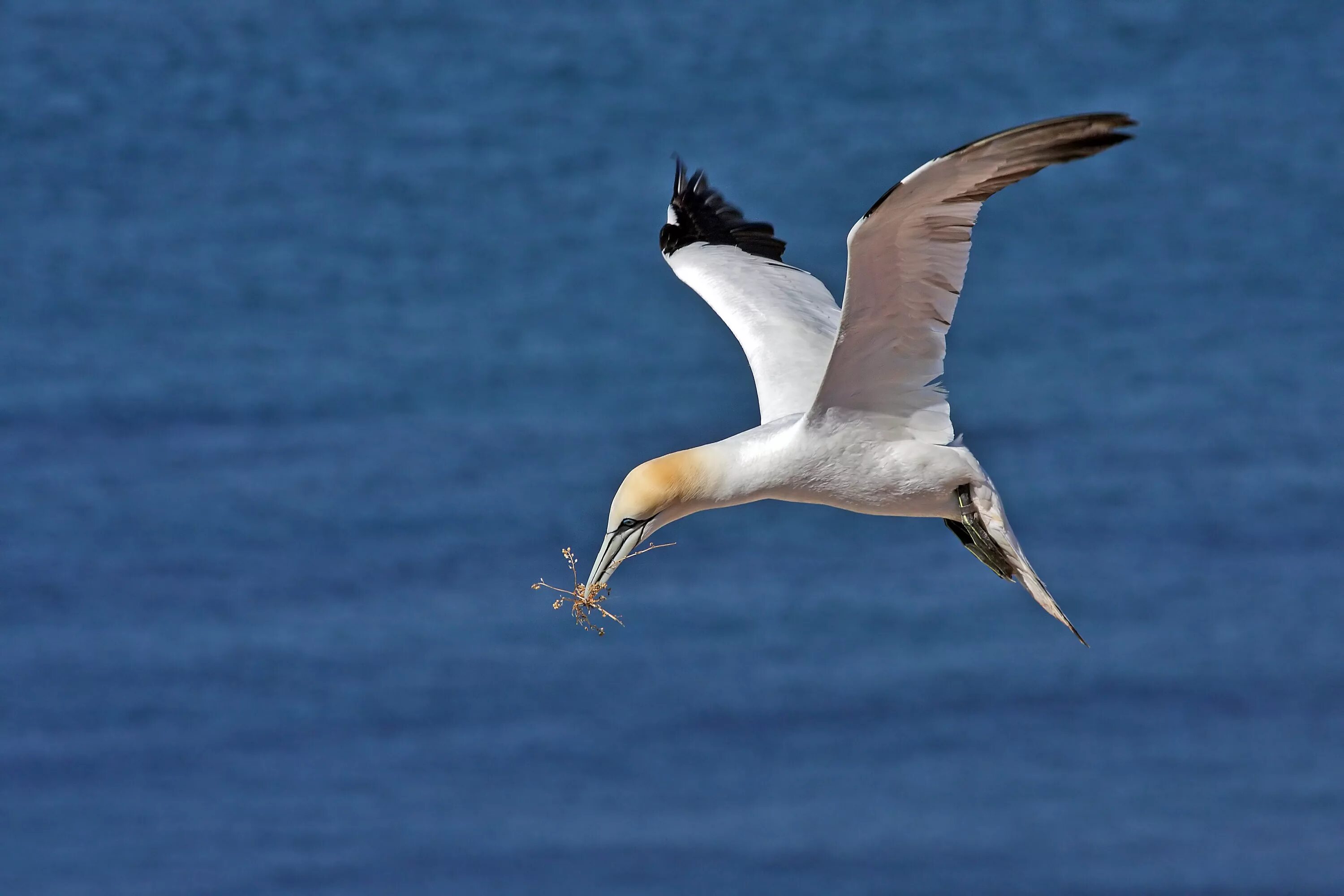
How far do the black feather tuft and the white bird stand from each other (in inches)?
72.7

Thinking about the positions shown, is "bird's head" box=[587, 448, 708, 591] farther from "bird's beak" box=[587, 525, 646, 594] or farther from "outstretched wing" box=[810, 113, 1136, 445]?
"outstretched wing" box=[810, 113, 1136, 445]

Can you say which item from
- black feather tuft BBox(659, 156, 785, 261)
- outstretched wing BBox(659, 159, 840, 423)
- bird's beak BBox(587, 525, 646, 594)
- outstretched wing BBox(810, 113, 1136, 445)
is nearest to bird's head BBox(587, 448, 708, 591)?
bird's beak BBox(587, 525, 646, 594)

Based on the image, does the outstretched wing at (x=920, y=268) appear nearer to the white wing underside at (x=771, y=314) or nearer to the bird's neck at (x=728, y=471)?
the bird's neck at (x=728, y=471)

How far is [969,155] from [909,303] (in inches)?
37.2

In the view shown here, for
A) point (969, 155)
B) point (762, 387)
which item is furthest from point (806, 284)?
point (969, 155)

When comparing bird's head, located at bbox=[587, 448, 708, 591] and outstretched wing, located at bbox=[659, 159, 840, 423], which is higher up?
outstretched wing, located at bbox=[659, 159, 840, 423]

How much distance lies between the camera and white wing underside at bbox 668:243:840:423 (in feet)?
25.8

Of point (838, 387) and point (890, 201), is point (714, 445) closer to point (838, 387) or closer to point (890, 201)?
point (838, 387)

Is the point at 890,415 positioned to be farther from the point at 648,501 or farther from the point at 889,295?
the point at 648,501

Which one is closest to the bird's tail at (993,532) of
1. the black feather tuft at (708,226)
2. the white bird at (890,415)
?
the white bird at (890,415)

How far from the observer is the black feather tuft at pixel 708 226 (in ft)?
31.2

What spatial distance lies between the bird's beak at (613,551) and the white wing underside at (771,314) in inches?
46.0

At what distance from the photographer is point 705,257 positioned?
9.27 m

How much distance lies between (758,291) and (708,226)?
3.80 feet
